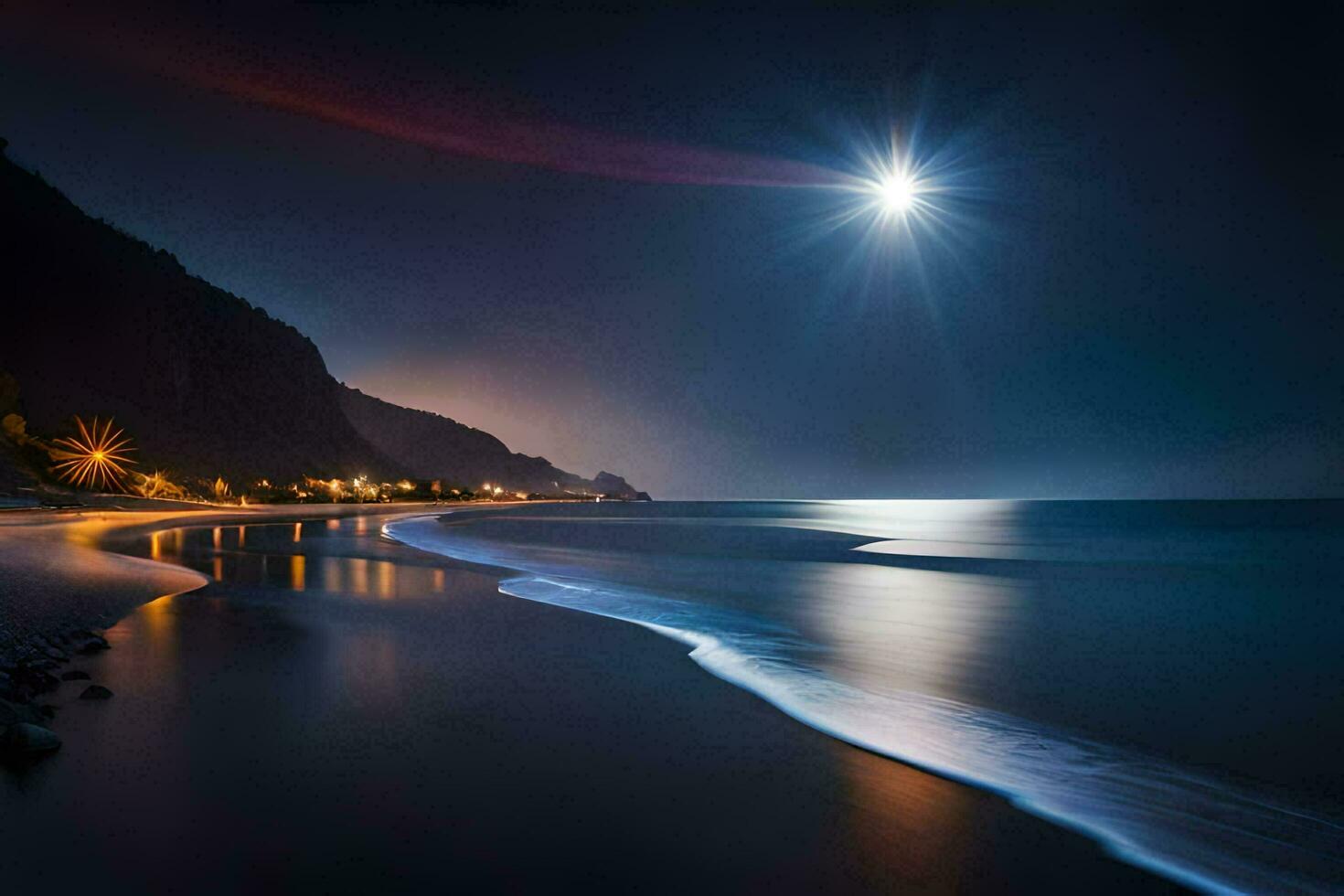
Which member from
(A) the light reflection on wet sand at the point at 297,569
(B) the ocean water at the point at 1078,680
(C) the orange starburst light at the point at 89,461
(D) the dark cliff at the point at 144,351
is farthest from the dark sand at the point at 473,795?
(D) the dark cliff at the point at 144,351

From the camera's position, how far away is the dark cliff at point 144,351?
105 meters

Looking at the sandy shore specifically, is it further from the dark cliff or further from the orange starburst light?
the dark cliff

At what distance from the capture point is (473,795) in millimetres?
5492

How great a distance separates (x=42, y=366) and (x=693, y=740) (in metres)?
133

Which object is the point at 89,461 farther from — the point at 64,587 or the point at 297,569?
the point at 64,587

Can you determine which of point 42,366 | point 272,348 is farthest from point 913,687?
point 272,348

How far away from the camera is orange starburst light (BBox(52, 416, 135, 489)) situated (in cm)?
7969

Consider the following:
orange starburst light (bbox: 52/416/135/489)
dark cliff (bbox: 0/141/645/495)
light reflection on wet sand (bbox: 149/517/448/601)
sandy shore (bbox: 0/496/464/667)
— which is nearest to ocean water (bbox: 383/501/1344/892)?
light reflection on wet sand (bbox: 149/517/448/601)

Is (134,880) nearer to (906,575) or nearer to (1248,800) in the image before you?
(1248,800)

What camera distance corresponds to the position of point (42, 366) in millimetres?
104062

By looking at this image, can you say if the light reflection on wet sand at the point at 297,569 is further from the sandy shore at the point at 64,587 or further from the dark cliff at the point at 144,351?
the dark cliff at the point at 144,351

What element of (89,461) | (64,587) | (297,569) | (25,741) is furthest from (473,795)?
(89,461)

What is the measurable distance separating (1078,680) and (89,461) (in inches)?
4027

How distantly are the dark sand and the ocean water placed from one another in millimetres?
876
